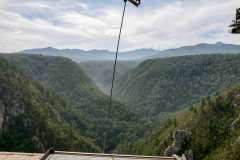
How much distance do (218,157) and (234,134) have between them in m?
12.1

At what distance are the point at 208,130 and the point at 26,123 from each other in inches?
2866

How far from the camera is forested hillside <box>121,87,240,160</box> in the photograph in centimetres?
13075

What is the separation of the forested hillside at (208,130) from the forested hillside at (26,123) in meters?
36.5

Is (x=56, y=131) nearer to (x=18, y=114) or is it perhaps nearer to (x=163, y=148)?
(x=18, y=114)

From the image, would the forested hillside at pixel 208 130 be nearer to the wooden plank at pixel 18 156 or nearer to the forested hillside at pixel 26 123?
the forested hillside at pixel 26 123

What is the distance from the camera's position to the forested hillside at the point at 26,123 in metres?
145

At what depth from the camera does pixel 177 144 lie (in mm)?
143500

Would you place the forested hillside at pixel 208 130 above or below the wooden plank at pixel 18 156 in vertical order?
below

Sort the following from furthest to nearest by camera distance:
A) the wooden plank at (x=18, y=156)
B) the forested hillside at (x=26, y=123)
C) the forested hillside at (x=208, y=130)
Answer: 1. the forested hillside at (x=26, y=123)
2. the forested hillside at (x=208, y=130)
3. the wooden plank at (x=18, y=156)

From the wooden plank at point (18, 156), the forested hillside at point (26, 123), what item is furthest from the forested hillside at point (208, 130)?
the wooden plank at point (18, 156)

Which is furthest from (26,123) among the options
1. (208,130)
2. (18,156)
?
(18,156)

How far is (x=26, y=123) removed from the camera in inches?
5994

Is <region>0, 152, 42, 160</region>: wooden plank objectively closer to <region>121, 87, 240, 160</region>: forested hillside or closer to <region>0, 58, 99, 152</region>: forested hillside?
<region>121, 87, 240, 160</region>: forested hillside

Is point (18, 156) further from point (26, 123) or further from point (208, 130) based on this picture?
point (26, 123)
